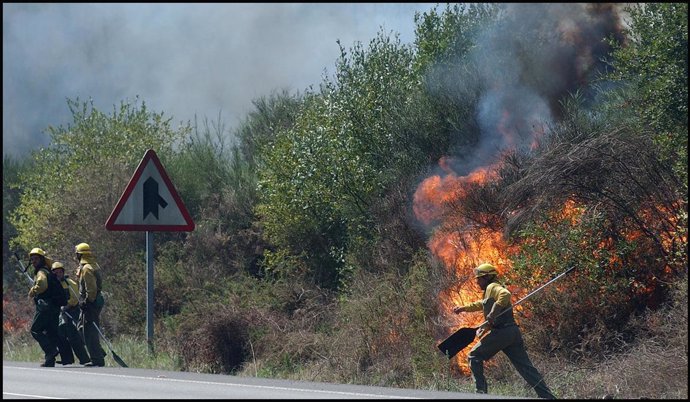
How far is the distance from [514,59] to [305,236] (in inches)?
192

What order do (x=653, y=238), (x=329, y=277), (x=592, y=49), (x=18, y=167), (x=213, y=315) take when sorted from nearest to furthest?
(x=653, y=238) → (x=213, y=315) → (x=592, y=49) → (x=329, y=277) → (x=18, y=167)

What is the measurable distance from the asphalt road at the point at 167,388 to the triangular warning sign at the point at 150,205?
7.16ft

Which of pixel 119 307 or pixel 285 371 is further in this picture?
pixel 119 307

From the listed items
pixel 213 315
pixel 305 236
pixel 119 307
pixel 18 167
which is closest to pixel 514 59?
pixel 305 236

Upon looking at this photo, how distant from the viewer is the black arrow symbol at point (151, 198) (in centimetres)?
1798

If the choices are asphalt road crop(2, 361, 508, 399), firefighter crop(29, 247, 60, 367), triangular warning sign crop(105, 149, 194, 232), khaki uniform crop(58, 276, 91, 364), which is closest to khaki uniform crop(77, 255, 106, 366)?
khaki uniform crop(58, 276, 91, 364)

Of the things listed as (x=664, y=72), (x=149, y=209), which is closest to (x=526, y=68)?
(x=664, y=72)

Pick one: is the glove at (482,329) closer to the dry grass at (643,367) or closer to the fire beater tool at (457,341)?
the fire beater tool at (457,341)

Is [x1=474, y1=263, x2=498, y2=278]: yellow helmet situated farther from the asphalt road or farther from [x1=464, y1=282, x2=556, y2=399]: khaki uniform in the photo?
the asphalt road

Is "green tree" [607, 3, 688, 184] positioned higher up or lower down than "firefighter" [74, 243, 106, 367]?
higher up

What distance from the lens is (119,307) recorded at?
74.7 feet

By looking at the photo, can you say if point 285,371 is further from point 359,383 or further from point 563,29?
point 563,29

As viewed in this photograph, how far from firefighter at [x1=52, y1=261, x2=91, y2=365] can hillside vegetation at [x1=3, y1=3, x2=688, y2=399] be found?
90 centimetres

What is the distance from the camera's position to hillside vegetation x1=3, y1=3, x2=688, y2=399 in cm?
1510
